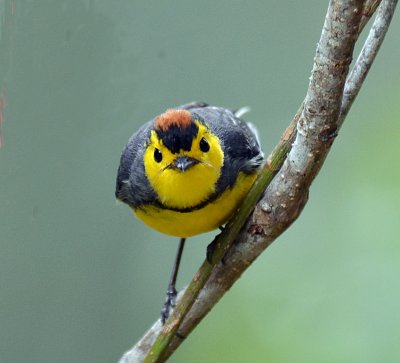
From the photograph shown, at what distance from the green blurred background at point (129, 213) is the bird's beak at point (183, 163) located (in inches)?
15.9

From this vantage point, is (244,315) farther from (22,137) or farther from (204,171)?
(22,137)

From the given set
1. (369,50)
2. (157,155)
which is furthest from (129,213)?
(369,50)

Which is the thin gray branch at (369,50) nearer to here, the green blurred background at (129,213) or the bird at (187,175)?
the bird at (187,175)

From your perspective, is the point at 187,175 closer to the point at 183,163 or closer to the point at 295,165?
the point at 183,163

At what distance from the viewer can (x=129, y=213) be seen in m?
3.31

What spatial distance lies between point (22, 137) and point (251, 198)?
62cm

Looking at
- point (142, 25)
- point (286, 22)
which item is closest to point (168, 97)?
point (142, 25)

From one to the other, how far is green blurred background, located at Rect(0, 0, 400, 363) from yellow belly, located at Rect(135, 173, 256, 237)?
381 mm

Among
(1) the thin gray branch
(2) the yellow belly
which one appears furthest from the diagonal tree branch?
(2) the yellow belly

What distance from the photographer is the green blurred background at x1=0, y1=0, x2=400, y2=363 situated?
2.15 metres

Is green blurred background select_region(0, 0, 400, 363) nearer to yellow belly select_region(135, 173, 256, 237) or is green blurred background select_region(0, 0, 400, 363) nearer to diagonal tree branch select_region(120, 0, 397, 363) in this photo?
yellow belly select_region(135, 173, 256, 237)

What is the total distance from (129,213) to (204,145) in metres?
1.28

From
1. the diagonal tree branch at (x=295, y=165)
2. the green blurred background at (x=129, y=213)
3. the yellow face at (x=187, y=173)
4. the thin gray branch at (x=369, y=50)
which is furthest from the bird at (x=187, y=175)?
the thin gray branch at (x=369, y=50)

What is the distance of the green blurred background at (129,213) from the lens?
215 cm
